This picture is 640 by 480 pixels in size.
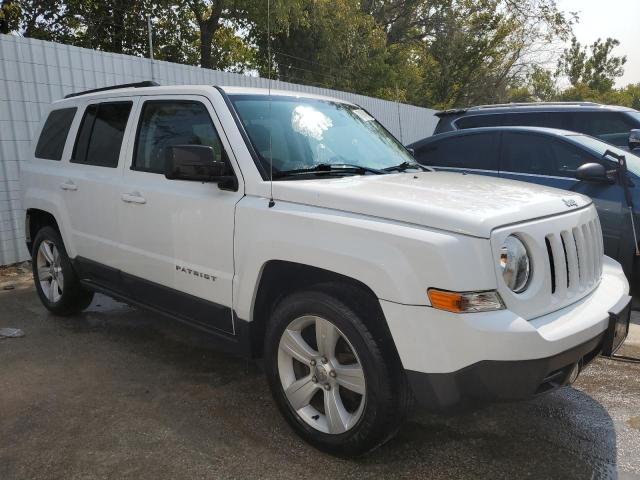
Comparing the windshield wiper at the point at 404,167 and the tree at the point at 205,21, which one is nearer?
the windshield wiper at the point at 404,167

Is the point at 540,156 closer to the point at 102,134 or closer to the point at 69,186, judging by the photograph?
the point at 102,134

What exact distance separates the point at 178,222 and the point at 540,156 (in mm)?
4066

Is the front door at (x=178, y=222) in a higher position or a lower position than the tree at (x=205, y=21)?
lower

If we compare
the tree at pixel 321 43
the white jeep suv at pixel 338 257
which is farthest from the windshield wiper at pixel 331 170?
the tree at pixel 321 43

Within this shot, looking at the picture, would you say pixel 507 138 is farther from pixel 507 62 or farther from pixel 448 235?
pixel 507 62

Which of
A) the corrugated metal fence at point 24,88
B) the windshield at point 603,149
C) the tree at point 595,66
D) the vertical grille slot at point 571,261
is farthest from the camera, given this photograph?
the tree at point 595,66

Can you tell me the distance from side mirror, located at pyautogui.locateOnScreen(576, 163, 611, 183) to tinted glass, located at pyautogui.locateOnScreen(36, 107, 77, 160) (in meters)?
4.54

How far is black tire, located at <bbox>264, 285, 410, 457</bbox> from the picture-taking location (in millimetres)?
2428

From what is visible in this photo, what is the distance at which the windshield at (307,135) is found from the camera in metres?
3.21

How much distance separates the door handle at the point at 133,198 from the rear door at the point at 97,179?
0.39 ft

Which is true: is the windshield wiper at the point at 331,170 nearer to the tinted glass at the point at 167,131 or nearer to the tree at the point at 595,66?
the tinted glass at the point at 167,131

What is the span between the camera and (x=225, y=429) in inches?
118

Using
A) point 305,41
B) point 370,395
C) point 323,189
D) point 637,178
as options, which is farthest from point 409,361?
point 305,41

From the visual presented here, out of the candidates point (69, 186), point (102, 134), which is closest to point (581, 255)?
point (102, 134)
